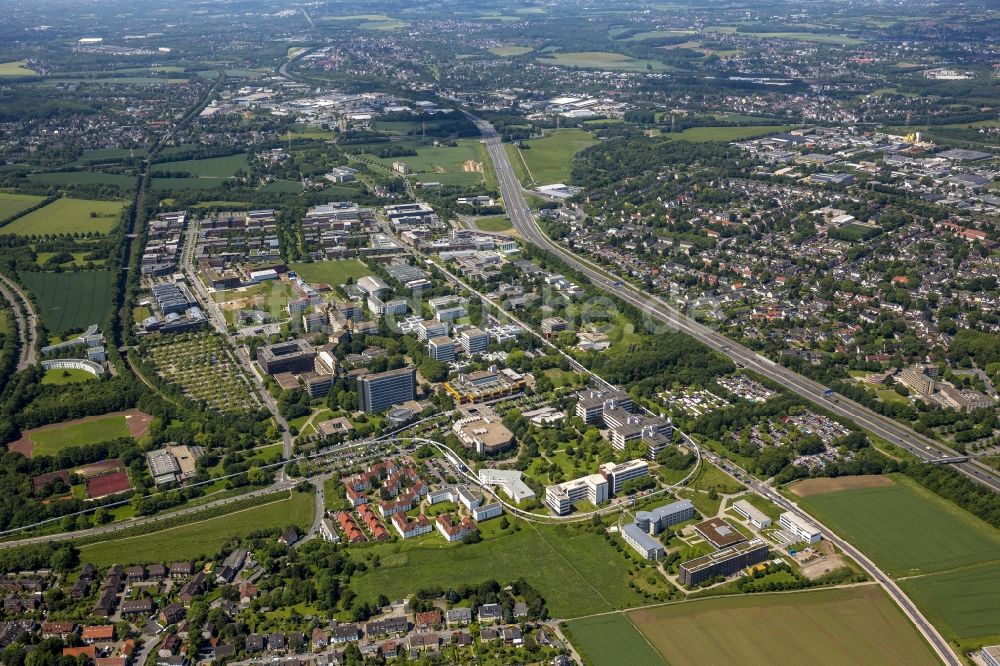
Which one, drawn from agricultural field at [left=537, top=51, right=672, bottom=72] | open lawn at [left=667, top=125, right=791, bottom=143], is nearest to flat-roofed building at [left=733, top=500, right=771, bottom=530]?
open lawn at [left=667, top=125, right=791, bottom=143]

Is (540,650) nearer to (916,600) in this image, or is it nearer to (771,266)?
(916,600)

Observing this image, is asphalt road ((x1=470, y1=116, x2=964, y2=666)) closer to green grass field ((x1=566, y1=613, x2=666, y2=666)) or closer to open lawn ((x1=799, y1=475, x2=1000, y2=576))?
open lawn ((x1=799, y1=475, x2=1000, y2=576))

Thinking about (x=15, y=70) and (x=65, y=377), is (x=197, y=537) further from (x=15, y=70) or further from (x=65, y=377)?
(x=15, y=70)

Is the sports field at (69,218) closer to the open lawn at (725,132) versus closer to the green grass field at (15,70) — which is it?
the open lawn at (725,132)

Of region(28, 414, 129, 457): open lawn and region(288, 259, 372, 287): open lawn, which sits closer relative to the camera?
region(28, 414, 129, 457): open lawn

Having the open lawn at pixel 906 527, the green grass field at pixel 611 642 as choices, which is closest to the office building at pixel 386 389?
the green grass field at pixel 611 642
